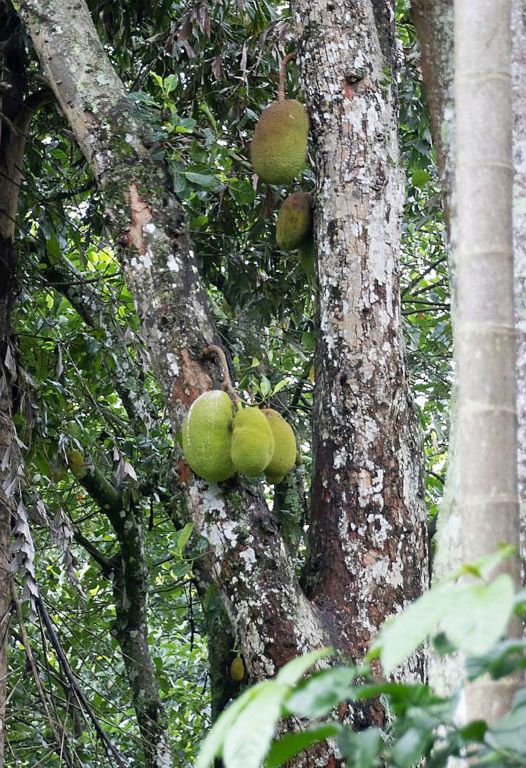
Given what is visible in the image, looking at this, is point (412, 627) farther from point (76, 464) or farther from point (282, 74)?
point (76, 464)

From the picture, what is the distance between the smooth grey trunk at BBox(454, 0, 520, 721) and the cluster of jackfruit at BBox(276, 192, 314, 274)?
1.61 m

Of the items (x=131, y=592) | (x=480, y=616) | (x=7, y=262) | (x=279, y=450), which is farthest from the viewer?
(x=131, y=592)

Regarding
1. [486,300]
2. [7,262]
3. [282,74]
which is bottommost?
[486,300]

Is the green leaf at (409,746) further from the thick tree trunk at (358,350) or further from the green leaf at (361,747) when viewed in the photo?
the thick tree trunk at (358,350)

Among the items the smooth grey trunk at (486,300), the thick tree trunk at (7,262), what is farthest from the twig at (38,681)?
the smooth grey trunk at (486,300)

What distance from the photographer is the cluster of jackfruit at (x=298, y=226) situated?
8.50 feet

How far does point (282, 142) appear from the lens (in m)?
2.79

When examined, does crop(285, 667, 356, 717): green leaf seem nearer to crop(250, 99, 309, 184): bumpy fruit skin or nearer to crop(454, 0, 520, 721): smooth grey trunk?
crop(454, 0, 520, 721): smooth grey trunk

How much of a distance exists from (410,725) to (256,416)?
4.86 feet

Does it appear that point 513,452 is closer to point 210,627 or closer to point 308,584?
point 308,584

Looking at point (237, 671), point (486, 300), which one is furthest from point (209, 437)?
point (237, 671)

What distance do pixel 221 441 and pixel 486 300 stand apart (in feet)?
4.04

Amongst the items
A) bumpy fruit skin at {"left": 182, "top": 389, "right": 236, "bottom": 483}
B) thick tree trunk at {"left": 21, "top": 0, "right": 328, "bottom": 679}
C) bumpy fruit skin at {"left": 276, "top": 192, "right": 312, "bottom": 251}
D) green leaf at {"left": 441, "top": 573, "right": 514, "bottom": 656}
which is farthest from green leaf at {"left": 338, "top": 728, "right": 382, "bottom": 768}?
bumpy fruit skin at {"left": 276, "top": 192, "right": 312, "bottom": 251}

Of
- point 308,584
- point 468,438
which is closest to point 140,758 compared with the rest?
point 308,584
